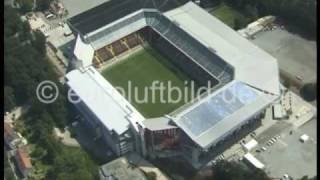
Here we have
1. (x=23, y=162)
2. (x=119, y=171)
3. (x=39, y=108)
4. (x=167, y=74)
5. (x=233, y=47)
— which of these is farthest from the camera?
(x=167, y=74)

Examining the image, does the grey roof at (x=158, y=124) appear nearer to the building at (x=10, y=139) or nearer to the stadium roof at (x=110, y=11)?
the building at (x=10, y=139)

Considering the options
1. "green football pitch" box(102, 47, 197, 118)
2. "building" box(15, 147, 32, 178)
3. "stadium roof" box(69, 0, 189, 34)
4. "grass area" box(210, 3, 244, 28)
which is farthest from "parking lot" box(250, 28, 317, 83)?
"building" box(15, 147, 32, 178)

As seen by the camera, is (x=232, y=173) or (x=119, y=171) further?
(x=119, y=171)

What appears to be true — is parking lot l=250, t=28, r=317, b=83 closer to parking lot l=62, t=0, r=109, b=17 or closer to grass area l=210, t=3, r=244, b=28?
grass area l=210, t=3, r=244, b=28

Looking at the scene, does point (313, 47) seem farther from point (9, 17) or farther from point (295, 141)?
point (9, 17)

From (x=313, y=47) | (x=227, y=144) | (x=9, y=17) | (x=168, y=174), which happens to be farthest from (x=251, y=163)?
(x=9, y=17)

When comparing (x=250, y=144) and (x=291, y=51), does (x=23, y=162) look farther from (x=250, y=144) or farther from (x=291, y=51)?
(x=291, y=51)

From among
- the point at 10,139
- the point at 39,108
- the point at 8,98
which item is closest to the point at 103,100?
the point at 39,108
